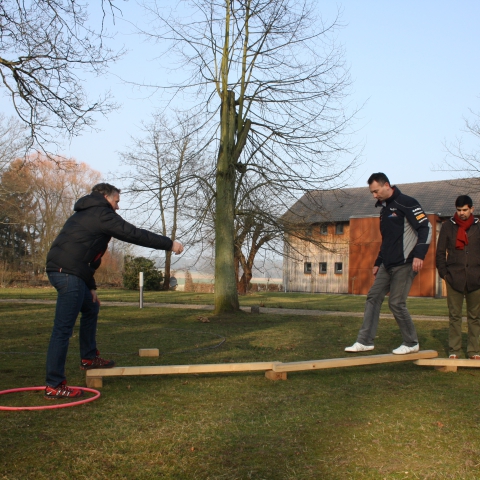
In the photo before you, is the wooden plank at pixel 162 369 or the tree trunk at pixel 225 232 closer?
the wooden plank at pixel 162 369

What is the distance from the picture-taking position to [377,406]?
198 inches

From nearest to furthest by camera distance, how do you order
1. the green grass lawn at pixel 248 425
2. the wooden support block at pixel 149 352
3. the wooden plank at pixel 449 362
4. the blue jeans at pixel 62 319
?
the green grass lawn at pixel 248 425 → the blue jeans at pixel 62 319 → the wooden plank at pixel 449 362 → the wooden support block at pixel 149 352

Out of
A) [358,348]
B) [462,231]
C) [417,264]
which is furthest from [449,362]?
[462,231]

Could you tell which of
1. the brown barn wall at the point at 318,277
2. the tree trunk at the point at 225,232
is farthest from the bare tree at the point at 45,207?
the tree trunk at the point at 225,232

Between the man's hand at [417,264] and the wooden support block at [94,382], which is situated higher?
the man's hand at [417,264]

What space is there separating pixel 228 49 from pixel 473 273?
9837 millimetres

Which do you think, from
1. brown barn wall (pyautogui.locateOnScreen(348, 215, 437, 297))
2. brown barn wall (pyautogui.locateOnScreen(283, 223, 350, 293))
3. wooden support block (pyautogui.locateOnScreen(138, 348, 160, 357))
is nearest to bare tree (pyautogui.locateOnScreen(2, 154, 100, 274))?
brown barn wall (pyautogui.locateOnScreen(283, 223, 350, 293))

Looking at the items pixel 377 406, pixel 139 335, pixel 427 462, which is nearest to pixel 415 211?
pixel 377 406

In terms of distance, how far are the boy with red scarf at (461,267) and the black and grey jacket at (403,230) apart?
1.85ft

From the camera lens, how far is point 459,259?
292 inches

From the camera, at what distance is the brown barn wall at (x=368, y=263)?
134 ft

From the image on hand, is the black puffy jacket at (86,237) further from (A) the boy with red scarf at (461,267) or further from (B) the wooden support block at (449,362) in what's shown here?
(A) the boy with red scarf at (461,267)

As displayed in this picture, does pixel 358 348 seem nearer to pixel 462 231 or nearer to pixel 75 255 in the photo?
pixel 462 231

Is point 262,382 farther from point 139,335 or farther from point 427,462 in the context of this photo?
point 139,335
